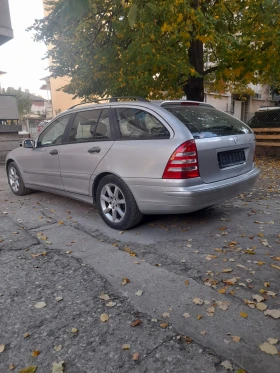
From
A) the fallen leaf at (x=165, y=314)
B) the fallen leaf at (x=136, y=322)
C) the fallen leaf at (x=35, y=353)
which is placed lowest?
the fallen leaf at (x=165, y=314)

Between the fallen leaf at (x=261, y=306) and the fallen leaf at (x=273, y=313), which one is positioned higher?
the fallen leaf at (x=261, y=306)

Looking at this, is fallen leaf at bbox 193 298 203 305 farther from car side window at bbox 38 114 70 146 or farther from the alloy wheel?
car side window at bbox 38 114 70 146

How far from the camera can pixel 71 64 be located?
373 inches

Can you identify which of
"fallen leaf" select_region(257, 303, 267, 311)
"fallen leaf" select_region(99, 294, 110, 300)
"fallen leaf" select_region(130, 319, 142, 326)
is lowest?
"fallen leaf" select_region(257, 303, 267, 311)

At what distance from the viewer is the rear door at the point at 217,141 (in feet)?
11.7

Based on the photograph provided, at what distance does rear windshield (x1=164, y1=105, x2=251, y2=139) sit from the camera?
11.9 feet

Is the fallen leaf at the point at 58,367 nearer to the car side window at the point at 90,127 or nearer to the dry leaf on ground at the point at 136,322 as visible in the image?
the dry leaf on ground at the point at 136,322

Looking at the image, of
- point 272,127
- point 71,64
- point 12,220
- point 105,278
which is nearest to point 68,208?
point 12,220

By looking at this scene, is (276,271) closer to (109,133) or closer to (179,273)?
(179,273)

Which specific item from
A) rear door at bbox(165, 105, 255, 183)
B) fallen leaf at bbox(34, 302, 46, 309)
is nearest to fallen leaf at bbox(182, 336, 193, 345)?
fallen leaf at bbox(34, 302, 46, 309)

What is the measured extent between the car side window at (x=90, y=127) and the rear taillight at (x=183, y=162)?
44.0 inches

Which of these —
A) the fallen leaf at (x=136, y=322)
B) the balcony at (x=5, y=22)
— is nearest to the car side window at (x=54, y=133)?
the balcony at (x=5, y=22)

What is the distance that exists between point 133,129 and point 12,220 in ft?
7.85

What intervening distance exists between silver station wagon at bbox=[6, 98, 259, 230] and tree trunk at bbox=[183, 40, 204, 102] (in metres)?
6.45
